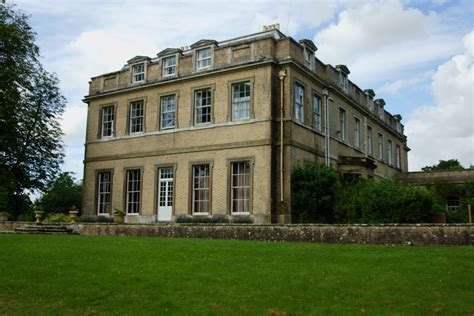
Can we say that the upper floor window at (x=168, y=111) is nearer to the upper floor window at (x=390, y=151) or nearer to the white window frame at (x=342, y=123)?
the white window frame at (x=342, y=123)

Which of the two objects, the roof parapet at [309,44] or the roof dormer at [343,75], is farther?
the roof dormer at [343,75]

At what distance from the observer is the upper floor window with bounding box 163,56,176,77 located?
79.6 feet

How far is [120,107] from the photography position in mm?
25984

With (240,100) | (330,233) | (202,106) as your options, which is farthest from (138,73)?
(330,233)

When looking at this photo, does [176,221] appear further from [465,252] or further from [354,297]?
[354,297]

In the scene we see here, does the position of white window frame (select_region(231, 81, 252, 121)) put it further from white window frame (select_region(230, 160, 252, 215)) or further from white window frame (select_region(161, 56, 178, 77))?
white window frame (select_region(161, 56, 178, 77))

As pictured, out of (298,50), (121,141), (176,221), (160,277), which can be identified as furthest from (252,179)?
(160,277)

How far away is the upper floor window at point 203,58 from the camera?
23.0 metres

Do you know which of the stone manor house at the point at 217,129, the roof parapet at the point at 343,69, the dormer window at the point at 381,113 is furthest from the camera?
the dormer window at the point at 381,113

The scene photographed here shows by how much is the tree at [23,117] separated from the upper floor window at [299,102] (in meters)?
16.3

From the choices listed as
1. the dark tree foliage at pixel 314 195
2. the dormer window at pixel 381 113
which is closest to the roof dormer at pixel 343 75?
the dormer window at pixel 381 113

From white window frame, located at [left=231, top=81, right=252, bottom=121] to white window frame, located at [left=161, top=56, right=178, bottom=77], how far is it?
12.6ft

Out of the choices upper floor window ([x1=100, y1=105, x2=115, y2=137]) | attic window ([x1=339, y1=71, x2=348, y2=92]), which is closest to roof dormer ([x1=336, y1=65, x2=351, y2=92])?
attic window ([x1=339, y1=71, x2=348, y2=92])

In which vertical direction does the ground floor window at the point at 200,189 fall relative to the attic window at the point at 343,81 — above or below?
below
